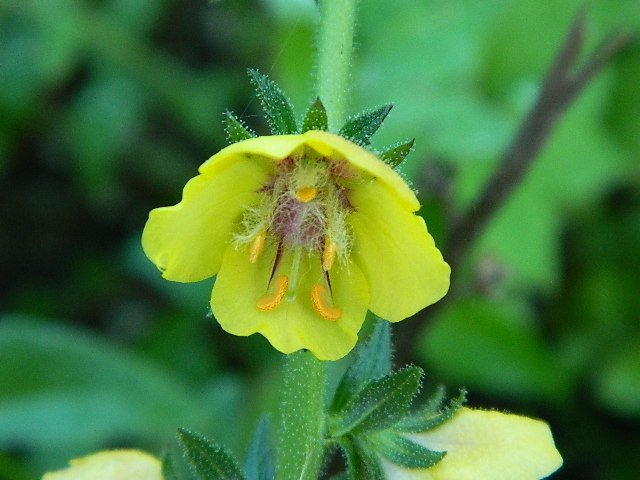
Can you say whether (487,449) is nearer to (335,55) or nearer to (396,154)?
(396,154)

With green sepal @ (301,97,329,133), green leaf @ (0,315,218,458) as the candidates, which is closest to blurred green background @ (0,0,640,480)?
green leaf @ (0,315,218,458)

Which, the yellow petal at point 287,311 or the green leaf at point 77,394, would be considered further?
the green leaf at point 77,394

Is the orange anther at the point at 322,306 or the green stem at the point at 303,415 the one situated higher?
the orange anther at the point at 322,306

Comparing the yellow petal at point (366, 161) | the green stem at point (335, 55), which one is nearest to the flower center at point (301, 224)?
the green stem at point (335, 55)

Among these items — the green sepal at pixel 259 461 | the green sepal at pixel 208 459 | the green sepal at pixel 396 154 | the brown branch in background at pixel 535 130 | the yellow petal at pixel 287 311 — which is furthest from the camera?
the brown branch in background at pixel 535 130

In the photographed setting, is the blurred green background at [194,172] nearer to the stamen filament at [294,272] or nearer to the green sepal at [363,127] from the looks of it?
the stamen filament at [294,272]

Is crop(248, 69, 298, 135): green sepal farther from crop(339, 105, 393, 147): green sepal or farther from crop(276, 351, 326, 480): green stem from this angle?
crop(276, 351, 326, 480): green stem

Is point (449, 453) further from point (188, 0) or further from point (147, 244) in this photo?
point (188, 0)
